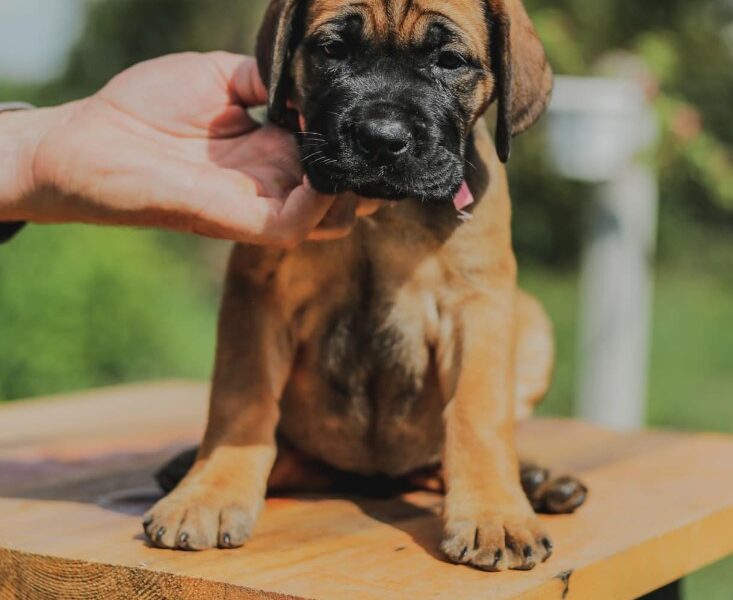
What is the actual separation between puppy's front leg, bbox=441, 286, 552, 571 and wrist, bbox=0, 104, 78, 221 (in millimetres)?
1376

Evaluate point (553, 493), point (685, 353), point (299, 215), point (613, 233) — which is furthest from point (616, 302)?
point (299, 215)

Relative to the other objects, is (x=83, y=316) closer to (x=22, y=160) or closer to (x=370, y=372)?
(x=22, y=160)

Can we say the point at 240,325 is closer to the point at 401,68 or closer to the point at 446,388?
the point at 446,388

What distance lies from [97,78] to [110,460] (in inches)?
343

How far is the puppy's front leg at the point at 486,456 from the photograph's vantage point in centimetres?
317

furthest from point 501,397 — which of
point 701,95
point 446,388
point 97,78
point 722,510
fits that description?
point 97,78

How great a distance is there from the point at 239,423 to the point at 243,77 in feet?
3.59

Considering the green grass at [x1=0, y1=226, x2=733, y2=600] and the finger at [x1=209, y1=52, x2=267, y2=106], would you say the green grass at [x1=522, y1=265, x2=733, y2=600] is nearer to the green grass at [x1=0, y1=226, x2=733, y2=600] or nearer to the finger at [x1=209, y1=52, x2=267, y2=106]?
the green grass at [x1=0, y1=226, x2=733, y2=600]

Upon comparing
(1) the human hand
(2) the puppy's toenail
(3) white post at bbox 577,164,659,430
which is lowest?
(3) white post at bbox 577,164,659,430

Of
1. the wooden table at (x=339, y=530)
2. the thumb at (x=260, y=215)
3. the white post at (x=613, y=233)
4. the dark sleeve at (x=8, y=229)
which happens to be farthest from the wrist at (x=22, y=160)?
the white post at (x=613, y=233)

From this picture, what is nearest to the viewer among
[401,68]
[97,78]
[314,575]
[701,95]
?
[314,575]

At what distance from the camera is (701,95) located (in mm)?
11297

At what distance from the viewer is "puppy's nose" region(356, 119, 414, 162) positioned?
322cm

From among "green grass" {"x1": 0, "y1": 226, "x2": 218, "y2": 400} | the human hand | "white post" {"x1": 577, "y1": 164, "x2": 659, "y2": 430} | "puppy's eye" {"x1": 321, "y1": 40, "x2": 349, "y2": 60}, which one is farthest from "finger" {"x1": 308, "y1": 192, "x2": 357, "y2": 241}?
"green grass" {"x1": 0, "y1": 226, "x2": 218, "y2": 400}
